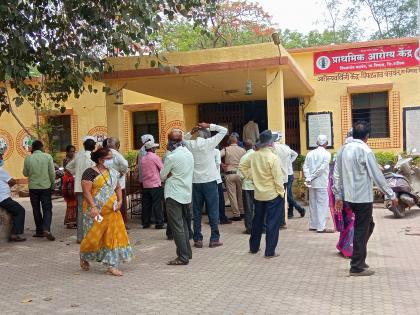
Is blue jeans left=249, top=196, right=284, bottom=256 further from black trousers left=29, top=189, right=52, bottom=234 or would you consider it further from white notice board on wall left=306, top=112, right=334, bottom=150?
white notice board on wall left=306, top=112, right=334, bottom=150

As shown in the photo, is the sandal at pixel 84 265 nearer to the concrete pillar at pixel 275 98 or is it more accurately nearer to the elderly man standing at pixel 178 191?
the elderly man standing at pixel 178 191

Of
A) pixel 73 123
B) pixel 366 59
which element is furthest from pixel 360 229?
pixel 73 123

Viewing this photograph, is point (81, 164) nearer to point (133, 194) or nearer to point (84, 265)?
point (84, 265)

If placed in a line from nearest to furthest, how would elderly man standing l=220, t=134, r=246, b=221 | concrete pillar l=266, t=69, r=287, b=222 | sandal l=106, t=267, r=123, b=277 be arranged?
sandal l=106, t=267, r=123, b=277
concrete pillar l=266, t=69, r=287, b=222
elderly man standing l=220, t=134, r=246, b=221

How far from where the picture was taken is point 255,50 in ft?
30.6

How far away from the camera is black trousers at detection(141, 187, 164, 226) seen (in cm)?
961

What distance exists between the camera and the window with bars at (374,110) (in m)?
14.2

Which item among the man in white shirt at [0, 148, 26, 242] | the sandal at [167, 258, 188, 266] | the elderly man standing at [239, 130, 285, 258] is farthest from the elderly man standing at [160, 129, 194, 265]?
the man in white shirt at [0, 148, 26, 242]

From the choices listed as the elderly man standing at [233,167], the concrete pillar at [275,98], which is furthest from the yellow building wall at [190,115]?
the concrete pillar at [275,98]

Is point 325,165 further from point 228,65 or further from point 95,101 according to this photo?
point 95,101

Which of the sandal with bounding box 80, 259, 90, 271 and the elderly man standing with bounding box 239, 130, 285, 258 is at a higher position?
the elderly man standing with bounding box 239, 130, 285, 258

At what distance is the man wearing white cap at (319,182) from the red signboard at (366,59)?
20.1ft

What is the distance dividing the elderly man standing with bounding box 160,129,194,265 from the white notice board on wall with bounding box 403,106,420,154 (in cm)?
890

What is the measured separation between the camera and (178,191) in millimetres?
6637
